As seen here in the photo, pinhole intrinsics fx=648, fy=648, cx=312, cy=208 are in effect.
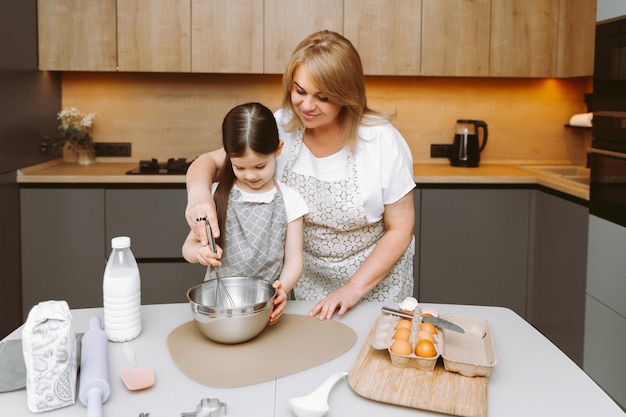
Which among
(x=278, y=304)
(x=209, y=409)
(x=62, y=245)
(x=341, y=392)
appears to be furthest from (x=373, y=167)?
(x=62, y=245)

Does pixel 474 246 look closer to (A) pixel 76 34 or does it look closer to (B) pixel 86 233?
(B) pixel 86 233

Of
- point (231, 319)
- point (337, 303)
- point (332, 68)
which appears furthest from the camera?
point (332, 68)

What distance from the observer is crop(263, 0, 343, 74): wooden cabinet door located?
10.3ft

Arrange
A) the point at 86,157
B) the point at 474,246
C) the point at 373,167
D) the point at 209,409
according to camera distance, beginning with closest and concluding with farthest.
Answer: the point at 209,409
the point at 373,167
the point at 474,246
the point at 86,157

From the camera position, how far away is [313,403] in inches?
37.9

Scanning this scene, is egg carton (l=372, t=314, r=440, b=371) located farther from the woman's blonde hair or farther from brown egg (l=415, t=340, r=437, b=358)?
the woman's blonde hair

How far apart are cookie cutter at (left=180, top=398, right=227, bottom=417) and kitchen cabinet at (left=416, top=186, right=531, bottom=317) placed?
2.20m

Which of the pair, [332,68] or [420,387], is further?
[332,68]

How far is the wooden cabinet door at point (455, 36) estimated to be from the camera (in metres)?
3.19

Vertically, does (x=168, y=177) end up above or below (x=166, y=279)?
above

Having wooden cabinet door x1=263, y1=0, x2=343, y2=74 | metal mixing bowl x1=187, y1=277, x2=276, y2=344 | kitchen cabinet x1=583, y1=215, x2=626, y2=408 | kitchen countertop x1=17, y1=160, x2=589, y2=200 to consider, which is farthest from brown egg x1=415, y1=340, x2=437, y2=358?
wooden cabinet door x1=263, y1=0, x2=343, y2=74

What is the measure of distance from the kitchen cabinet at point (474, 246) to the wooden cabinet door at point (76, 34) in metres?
1.69

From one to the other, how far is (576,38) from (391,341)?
253 cm

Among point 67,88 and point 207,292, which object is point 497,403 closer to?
point 207,292
